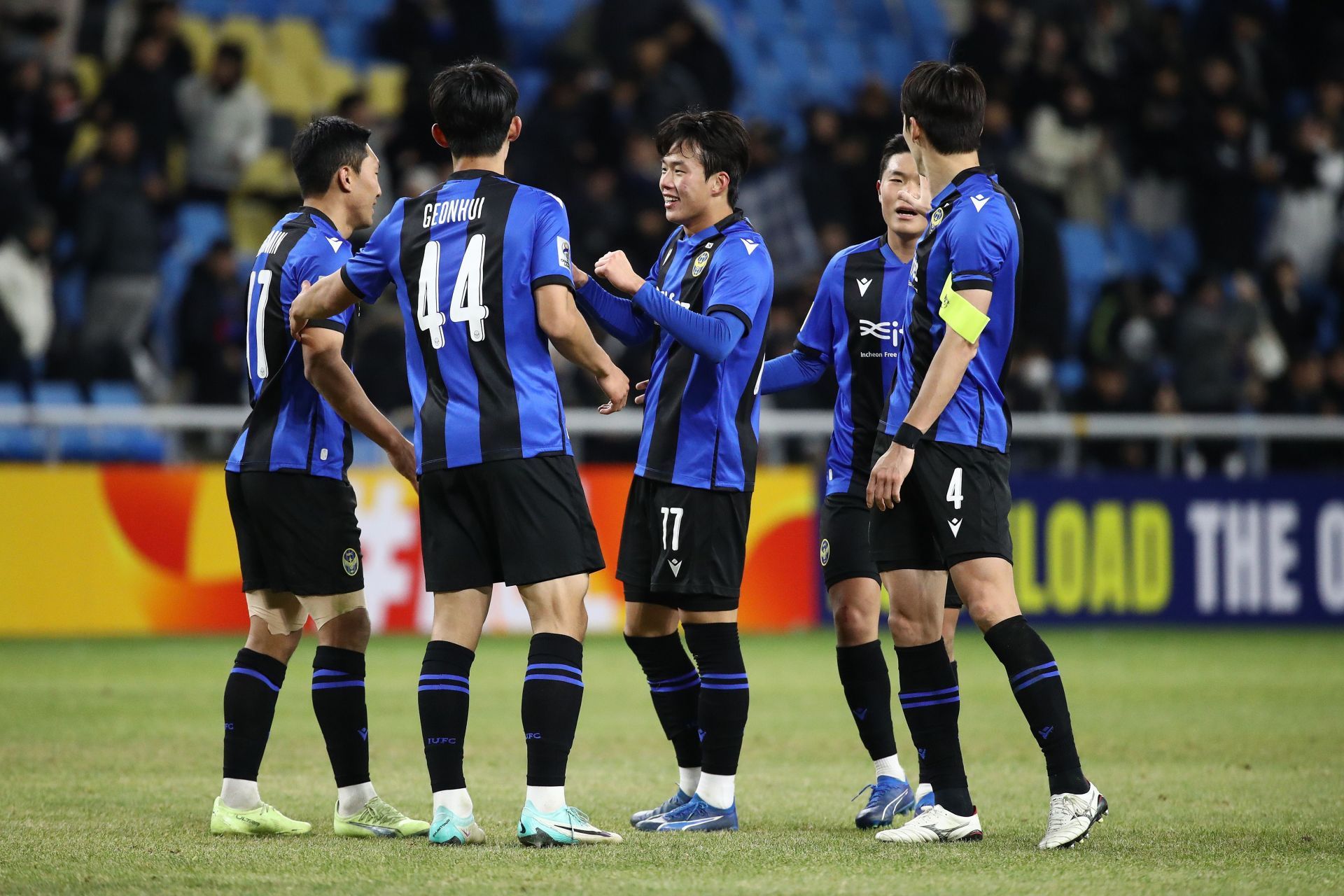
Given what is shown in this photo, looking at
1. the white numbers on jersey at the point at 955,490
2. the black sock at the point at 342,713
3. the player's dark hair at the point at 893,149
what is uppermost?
the player's dark hair at the point at 893,149

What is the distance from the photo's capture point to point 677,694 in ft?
20.5

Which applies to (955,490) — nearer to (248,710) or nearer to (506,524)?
(506,524)

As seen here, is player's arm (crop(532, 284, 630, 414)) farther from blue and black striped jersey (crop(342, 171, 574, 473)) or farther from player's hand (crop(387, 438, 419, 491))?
player's hand (crop(387, 438, 419, 491))

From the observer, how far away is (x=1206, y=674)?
11.5 metres

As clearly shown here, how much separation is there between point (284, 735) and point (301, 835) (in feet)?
9.38

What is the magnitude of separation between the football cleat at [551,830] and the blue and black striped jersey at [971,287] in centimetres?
164

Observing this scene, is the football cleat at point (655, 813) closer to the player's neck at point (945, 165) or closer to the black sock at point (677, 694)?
the black sock at point (677, 694)

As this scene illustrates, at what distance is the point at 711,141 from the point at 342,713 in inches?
93.0

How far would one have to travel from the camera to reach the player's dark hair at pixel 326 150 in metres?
6.05

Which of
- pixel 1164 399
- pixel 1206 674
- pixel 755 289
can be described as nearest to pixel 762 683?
pixel 1206 674

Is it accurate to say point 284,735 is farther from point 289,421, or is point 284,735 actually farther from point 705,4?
point 705,4

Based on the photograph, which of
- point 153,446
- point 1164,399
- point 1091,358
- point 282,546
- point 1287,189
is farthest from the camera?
point 1287,189

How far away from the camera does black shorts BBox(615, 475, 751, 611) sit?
5922mm

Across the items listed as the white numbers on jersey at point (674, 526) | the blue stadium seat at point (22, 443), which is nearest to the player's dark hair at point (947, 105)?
the white numbers on jersey at point (674, 526)
